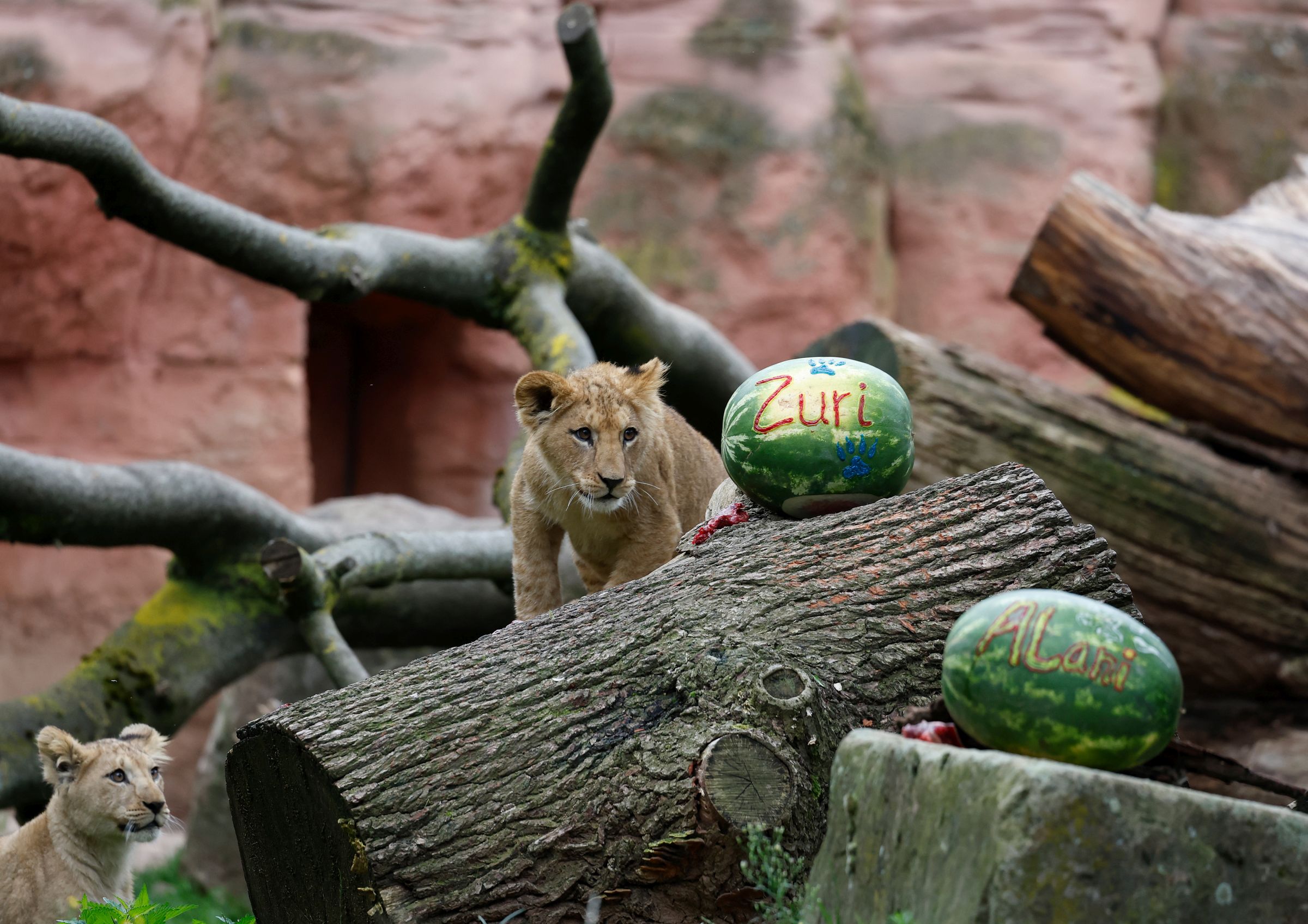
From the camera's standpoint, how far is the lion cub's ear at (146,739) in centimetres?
443

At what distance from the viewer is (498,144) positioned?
11023 millimetres

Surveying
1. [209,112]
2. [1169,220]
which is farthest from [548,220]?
[209,112]

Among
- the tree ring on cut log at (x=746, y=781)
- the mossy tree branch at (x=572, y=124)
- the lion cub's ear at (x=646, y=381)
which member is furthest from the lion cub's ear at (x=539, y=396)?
the mossy tree branch at (x=572, y=124)

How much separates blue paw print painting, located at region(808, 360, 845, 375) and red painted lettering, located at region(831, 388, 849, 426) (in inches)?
2.7

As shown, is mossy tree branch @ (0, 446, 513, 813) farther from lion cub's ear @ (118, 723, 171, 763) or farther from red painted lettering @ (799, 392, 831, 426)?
red painted lettering @ (799, 392, 831, 426)

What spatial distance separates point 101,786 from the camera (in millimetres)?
4270

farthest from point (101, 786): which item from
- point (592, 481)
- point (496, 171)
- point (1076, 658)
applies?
point (496, 171)

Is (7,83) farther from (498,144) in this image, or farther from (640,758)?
(640,758)

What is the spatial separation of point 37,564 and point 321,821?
850 cm

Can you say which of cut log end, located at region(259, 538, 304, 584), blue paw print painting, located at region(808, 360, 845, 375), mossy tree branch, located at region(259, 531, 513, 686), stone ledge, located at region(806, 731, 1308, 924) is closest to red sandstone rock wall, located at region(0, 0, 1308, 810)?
mossy tree branch, located at region(259, 531, 513, 686)

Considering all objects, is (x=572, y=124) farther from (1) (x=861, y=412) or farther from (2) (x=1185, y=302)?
(1) (x=861, y=412)

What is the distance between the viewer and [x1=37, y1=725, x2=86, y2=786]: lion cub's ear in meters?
4.29

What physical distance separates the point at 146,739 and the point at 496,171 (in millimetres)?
7485

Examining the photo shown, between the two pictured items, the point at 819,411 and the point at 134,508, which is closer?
the point at 819,411
